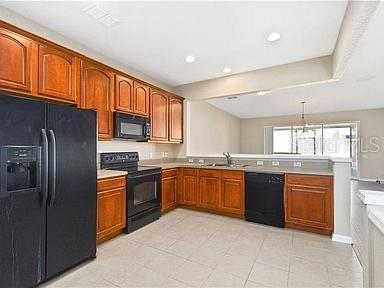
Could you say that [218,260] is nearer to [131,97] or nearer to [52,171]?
[52,171]

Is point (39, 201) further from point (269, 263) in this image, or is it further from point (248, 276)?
point (269, 263)

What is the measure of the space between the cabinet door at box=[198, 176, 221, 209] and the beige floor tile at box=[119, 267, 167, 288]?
1923 mm

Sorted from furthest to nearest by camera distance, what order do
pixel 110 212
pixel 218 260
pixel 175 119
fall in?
1. pixel 175 119
2. pixel 110 212
3. pixel 218 260

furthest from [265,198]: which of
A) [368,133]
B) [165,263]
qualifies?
[368,133]

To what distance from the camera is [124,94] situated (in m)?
3.35

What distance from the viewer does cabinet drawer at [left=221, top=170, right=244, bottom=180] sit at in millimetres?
3652

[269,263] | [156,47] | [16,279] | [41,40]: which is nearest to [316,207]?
[269,263]

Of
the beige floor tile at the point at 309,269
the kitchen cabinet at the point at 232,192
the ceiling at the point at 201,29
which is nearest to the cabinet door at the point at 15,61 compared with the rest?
the ceiling at the point at 201,29

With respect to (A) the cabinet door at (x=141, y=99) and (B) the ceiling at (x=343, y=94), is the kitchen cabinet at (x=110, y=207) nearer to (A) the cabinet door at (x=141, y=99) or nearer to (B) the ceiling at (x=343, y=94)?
(A) the cabinet door at (x=141, y=99)

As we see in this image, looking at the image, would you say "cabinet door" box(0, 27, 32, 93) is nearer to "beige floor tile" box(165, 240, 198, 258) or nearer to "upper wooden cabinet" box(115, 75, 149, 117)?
"upper wooden cabinet" box(115, 75, 149, 117)

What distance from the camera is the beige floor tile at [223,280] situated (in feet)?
Result: 6.37

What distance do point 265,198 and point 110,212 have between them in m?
2.27

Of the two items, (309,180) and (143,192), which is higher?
(309,180)

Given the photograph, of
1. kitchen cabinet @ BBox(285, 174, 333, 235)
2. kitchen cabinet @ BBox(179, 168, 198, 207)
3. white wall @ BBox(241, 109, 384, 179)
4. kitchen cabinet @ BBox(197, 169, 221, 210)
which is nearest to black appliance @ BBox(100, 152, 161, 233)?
kitchen cabinet @ BBox(179, 168, 198, 207)
